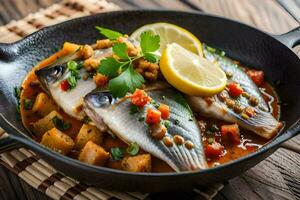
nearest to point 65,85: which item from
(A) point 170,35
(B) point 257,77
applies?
(A) point 170,35

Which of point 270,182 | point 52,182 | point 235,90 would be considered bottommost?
point 270,182

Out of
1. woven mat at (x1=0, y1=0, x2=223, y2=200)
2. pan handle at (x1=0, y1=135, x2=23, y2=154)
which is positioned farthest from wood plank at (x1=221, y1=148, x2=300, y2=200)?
pan handle at (x1=0, y1=135, x2=23, y2=154)

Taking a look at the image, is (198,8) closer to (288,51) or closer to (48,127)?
(288,51)

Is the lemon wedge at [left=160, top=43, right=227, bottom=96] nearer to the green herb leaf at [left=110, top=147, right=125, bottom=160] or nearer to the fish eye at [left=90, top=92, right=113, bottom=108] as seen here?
the fish eye at [left=90, top=92, right=113, bottom=108]

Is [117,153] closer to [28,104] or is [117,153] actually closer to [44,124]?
[44,124]

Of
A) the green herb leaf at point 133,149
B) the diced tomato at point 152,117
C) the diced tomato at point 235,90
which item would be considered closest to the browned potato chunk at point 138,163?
the green herb leaf at point 133,149

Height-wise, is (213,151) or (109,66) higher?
(109,66)
